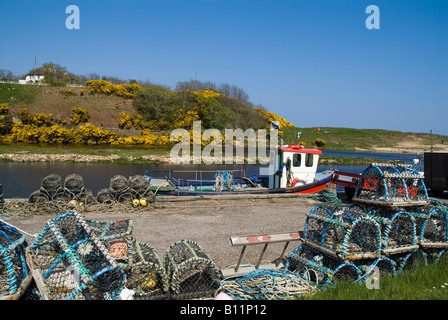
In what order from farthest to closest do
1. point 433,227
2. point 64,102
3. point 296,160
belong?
point 64,102, point 296,160, point 433,227

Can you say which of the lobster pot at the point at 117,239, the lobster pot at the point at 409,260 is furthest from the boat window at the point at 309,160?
the lobster pot at the point at 117,239

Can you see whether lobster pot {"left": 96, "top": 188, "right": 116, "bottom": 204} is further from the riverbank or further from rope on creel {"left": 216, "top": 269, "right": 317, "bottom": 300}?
the riverbank

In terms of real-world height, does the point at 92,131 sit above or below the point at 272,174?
above

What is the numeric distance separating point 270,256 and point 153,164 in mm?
30125

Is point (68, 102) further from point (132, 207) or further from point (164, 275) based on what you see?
point (164, 275)

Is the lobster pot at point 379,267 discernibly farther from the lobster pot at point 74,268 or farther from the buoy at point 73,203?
the buoy at point 73,203

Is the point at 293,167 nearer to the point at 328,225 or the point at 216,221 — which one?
the point at 216,221

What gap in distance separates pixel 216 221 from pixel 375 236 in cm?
590

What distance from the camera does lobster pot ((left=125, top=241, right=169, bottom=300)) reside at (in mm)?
4945

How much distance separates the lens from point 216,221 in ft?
36.3

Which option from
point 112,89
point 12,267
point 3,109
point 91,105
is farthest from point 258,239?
point 112,89

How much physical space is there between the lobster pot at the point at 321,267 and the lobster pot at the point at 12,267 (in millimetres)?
4007
